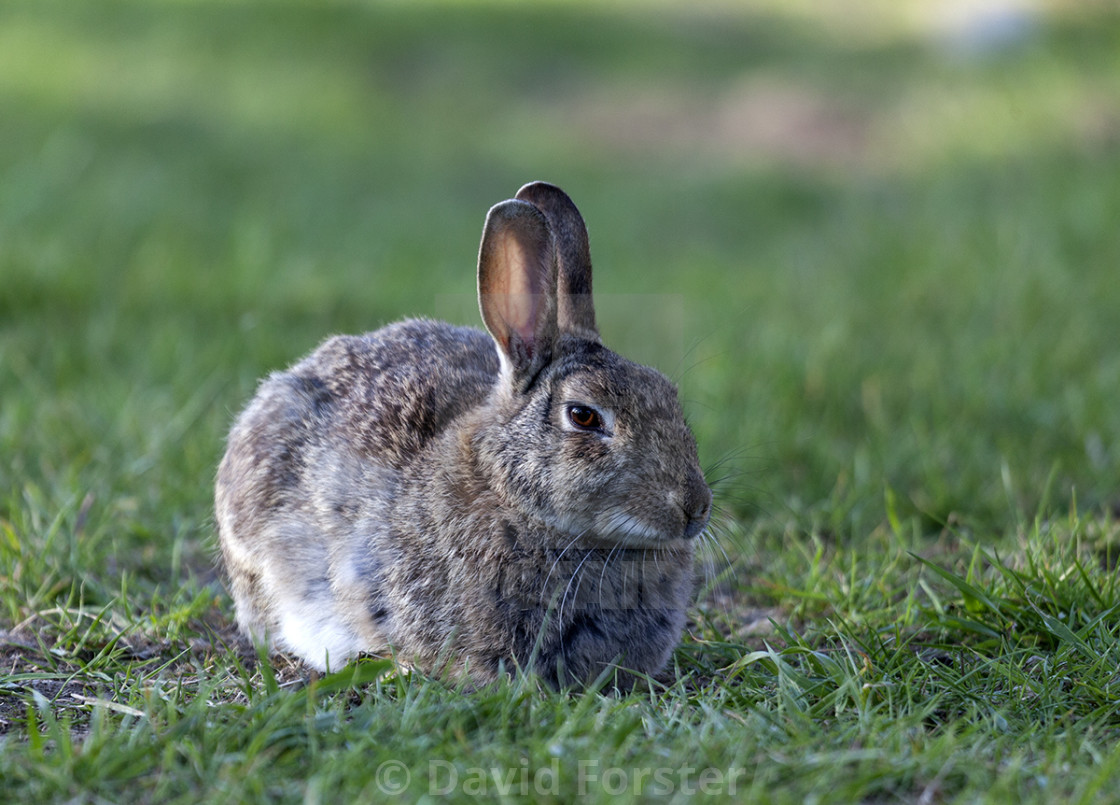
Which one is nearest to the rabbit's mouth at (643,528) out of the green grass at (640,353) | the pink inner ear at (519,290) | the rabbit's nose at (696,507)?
the rabbit's nose at (696,507)

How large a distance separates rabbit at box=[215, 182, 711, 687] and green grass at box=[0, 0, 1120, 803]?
205 mm

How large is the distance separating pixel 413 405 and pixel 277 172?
21.7 ft

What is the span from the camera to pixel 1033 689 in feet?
10.3

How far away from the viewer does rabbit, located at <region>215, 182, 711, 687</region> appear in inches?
129

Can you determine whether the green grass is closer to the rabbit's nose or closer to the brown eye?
the rabbit's nose

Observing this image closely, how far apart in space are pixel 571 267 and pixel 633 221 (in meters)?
6.26

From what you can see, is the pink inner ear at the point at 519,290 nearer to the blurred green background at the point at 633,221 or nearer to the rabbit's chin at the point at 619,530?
the rabbit's chin at the point at 619,530

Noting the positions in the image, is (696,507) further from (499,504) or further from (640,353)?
(640,353)

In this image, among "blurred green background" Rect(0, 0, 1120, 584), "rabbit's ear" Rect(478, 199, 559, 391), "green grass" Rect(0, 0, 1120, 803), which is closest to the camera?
"green grass" Rect(0, 0, 1120, 803)

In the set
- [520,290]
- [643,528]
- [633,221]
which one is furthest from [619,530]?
[633,221]

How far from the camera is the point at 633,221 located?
9.78 m

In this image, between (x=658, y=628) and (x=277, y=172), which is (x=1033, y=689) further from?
(x=277, y=172)

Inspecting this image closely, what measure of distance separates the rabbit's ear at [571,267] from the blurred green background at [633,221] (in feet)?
3.22

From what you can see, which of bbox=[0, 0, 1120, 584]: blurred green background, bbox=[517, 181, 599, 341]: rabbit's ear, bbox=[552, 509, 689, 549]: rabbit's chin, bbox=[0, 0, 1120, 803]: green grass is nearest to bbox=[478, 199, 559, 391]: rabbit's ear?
bbox=[517, 181, 599, 341]: rabbit's ear
